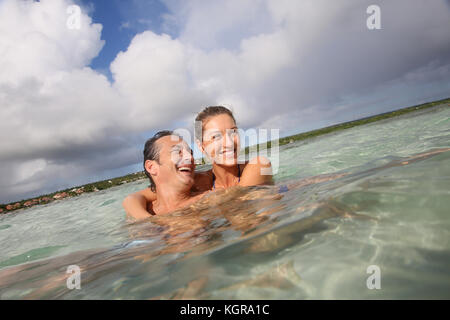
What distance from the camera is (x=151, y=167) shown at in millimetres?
5449

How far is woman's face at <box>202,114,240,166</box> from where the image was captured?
497 cm

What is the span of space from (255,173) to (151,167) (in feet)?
7.18

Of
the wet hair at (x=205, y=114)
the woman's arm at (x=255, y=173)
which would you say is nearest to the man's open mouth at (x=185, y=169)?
the wet hair at (x=205, y=114)

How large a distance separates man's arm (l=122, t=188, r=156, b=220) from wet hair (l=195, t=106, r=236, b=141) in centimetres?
192

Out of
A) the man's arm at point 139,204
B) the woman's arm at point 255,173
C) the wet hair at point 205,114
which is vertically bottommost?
the man's arm at point 139,204

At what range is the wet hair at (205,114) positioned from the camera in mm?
5254

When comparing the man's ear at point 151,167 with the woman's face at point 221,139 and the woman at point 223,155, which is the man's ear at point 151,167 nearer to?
the woman at point 223,155

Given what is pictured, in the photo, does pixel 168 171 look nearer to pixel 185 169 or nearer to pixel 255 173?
pixel 185 169

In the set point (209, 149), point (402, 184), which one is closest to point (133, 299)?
point (402, 184)

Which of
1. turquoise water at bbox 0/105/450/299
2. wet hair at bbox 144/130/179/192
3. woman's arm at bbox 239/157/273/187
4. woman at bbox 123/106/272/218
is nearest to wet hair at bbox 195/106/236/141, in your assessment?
woman at bbox 123/106/272/218

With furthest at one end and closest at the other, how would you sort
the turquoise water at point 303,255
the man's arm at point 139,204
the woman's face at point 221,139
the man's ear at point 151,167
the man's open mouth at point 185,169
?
the man's ear at point 151,167 → the man's arm at point 139,204 → the man's open mouth at point 185,169 → the woman's face at point 221,139 → the turquoise water at point 303,255

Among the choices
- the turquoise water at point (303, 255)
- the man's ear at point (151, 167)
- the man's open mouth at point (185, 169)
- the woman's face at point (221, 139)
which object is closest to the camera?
the turquoise water at point (303, 255)

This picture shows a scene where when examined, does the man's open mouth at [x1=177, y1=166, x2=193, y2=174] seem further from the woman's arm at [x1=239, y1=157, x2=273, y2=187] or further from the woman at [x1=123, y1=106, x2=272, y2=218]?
the woman's arm at [x1=239, y1=157, x2=273, y2=187]

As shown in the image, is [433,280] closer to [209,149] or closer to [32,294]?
[32,294]
